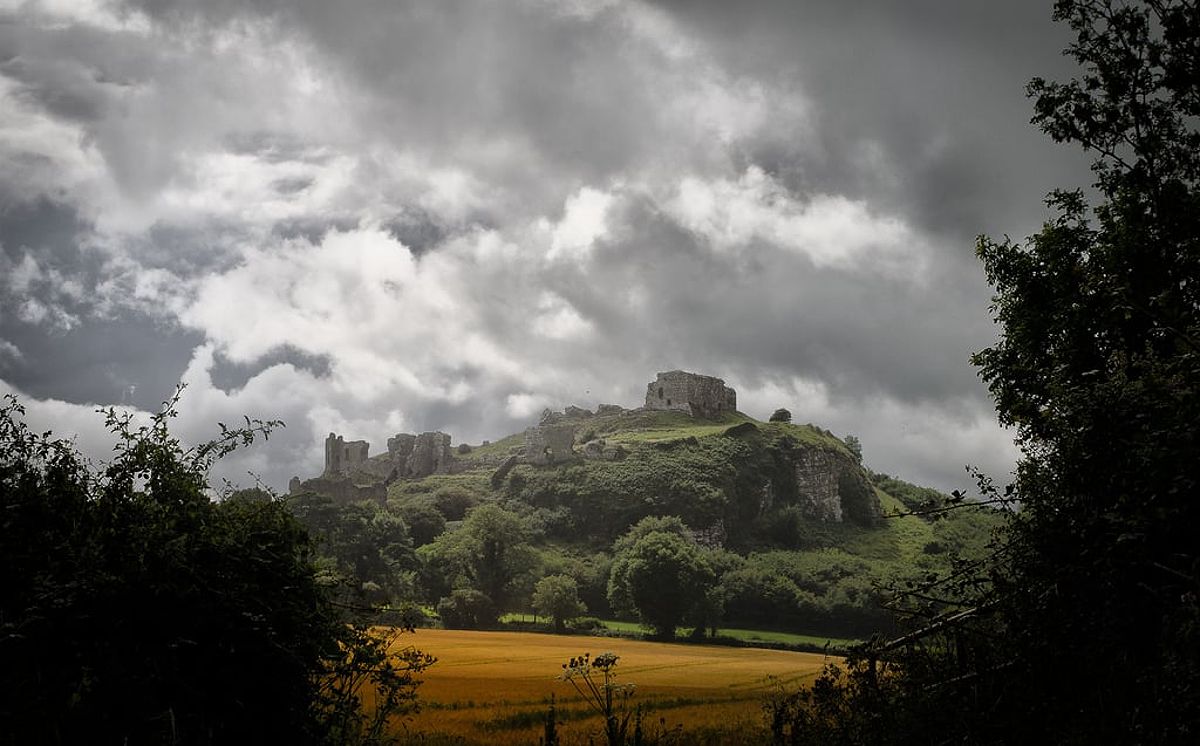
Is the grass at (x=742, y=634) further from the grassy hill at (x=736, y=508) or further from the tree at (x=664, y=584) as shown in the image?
the grassy hill at (x=736, y=508)

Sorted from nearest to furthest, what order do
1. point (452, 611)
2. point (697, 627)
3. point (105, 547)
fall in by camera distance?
point (105, 547) → point (697, 627) → point (452, 611)

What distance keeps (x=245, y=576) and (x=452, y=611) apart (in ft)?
190

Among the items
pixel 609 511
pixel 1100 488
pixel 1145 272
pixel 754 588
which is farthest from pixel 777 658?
pixel 609 511

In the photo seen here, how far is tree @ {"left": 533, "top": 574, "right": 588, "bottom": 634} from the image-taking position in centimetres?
6341

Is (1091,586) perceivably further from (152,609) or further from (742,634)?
(742,634)

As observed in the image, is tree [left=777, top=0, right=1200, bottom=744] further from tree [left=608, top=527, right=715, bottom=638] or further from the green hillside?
tree [left=608, top=527, right=715, bottom=638]

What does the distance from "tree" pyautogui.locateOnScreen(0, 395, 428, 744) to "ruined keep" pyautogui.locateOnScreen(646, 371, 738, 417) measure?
157m

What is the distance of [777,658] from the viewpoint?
4500 centimetres

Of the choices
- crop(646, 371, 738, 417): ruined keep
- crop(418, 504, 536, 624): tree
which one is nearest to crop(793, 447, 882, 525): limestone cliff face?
crop(646, 371, 738, 417): ruined keep

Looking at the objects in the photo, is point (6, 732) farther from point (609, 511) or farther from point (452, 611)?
point (609, 511)

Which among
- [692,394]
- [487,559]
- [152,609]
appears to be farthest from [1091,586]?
[692,394]

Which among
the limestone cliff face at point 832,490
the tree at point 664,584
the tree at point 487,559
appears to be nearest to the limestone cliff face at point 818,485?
the limestone cliff face at point 832,490

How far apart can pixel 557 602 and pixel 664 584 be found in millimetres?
9150

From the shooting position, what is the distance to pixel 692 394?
167875 mm
